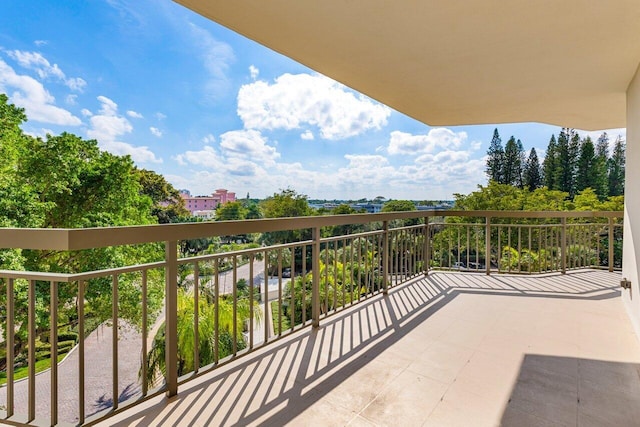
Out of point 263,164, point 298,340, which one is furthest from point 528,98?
point 263,164

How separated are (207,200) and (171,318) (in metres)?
34.7

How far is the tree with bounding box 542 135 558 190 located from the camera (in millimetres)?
26406

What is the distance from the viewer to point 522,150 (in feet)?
96.3

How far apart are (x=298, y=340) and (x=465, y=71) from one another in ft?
8.76

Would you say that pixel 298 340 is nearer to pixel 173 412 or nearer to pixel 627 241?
pixel 173 412

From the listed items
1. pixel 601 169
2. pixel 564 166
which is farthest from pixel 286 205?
pixel 601 169

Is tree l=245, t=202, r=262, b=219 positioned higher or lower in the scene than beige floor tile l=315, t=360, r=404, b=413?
higher

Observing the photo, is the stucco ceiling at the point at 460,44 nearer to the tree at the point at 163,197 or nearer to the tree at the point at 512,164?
the tree at the point at 163,197

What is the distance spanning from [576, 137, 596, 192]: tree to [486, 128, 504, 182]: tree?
221 inches

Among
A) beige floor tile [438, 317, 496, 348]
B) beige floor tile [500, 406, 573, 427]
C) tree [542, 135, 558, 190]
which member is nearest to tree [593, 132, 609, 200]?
tree [542, 135, 558, 190]

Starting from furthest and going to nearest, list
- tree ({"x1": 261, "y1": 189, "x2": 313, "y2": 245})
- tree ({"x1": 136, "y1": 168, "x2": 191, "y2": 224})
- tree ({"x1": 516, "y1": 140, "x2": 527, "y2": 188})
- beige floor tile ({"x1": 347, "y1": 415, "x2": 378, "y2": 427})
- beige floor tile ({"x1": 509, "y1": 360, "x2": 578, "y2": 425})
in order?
tree ({"x1": 261, "y1": 189, "x2": 313, "y2": 245}) → tree ({"x1": 516, "y1": 140, "x2": 527, "y2": 188}) → tree ({"x1": 136, "y1": 168, "x2": 191, "y2": 224}) → beige floor tile ({"x1": 509, "y1": 360, "x2": 578, "y2": 425}) → beige floor tile ({"x1": 347, "y1": 415, "x2": 378, "y2": 427})

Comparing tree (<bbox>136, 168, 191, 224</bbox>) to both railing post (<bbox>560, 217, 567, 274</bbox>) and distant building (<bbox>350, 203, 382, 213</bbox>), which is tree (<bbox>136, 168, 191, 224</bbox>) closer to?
distant building (<bbox>350, 203, 382, 213</bbox>)

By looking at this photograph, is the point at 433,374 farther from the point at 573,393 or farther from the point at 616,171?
the point at 616,171

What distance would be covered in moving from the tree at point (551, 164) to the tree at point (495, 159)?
336cm
